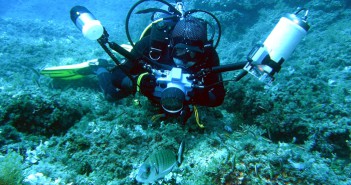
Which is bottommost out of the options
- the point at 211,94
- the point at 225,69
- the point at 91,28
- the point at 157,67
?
the point at 211,94

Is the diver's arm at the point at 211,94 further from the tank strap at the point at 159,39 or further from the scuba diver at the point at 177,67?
the tank strap at the point at 159,39

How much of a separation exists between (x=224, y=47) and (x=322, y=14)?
495 cm

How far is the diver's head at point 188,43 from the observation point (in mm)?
3041

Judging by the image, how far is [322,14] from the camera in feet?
34.8

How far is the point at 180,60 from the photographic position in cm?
309

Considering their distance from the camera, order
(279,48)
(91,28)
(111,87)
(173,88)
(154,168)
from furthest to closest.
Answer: (111,87)
(173,88)
(279,48)
(91,28)
(154,168)

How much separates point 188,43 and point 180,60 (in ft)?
0.88

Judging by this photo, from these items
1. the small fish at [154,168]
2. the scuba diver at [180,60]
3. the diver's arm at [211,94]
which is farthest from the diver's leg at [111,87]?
the small fish at [154,168]

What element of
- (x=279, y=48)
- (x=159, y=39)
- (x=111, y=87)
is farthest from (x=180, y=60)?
(x=111, y=87)

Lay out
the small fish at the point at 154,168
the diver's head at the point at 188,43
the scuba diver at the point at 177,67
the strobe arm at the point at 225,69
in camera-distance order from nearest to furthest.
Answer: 1. the small fish at the point at 154,168
2. the strobe arm at the point at 225,69
3. the scuba diver at the point at 177,67
4. the diver's head at the point at 188,43

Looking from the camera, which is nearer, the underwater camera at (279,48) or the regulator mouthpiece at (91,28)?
the regulator mouthpiece at (91,28)

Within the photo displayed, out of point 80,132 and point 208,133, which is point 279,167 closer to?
point 208,133

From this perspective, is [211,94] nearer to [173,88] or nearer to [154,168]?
[173,88]

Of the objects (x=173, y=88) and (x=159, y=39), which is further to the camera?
(x=159, y=39)
